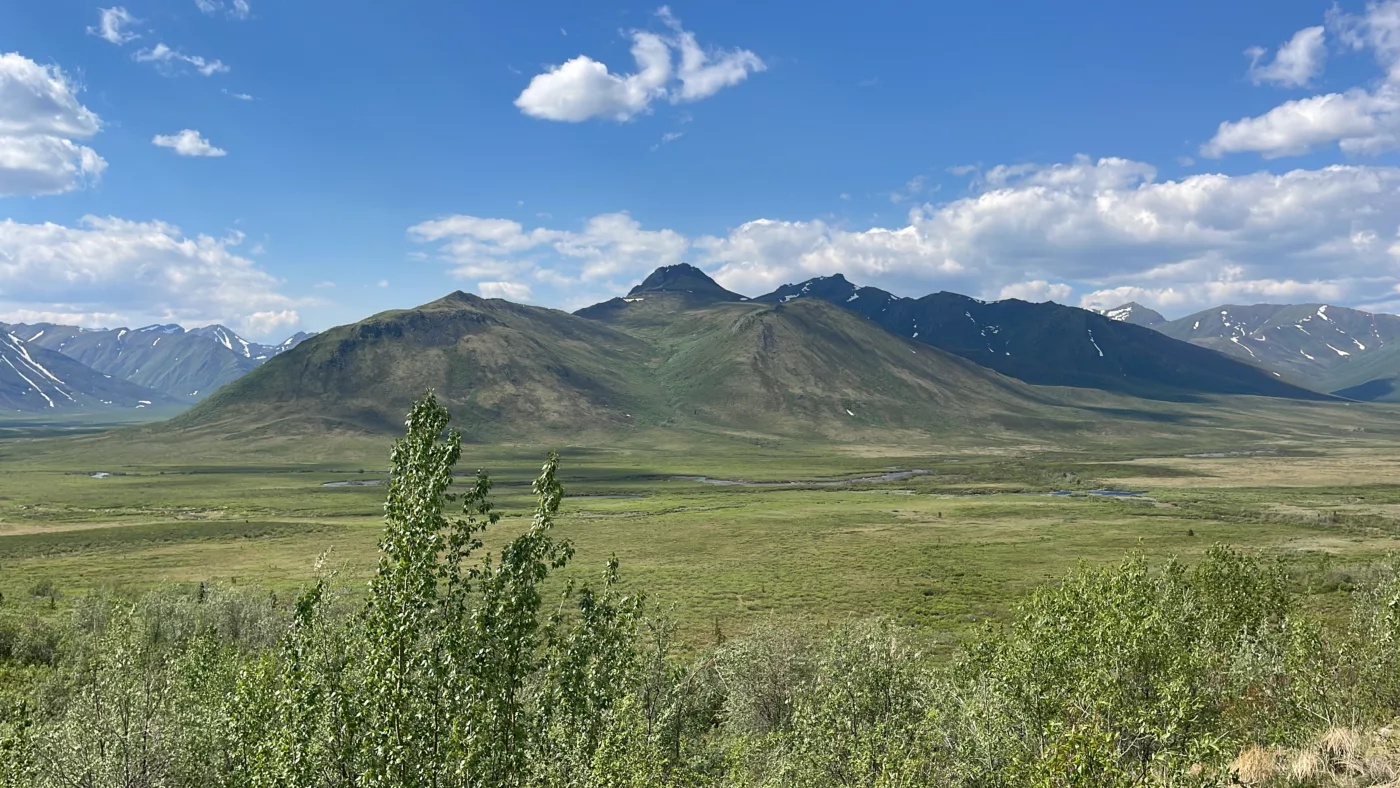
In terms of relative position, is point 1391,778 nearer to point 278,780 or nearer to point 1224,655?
point 1224,655

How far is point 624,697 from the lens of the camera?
66.9ft

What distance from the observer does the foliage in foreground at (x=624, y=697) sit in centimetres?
1402

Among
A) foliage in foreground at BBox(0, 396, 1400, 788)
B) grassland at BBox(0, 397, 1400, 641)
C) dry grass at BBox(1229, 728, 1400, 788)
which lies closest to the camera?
foliage in foreground at BBox(0, 396, 1400, 788)

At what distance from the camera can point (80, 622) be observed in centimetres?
5262

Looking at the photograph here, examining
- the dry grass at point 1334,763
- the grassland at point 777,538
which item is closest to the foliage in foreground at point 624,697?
the dry grass at point 1334,763

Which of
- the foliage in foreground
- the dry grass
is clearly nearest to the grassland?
the foliage in foreground

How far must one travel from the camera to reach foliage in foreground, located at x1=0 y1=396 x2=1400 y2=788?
14.0m

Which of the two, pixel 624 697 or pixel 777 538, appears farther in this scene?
pixel 777 538

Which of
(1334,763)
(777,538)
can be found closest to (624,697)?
(1334,763)

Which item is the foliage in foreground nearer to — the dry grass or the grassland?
the dry grass

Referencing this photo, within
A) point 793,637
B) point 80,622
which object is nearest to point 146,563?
point 80,622

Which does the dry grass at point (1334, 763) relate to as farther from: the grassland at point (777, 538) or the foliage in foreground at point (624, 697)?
the grassland at point (777, 538)

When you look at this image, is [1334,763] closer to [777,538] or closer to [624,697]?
[624,697]

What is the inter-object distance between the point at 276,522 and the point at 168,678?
138 m
